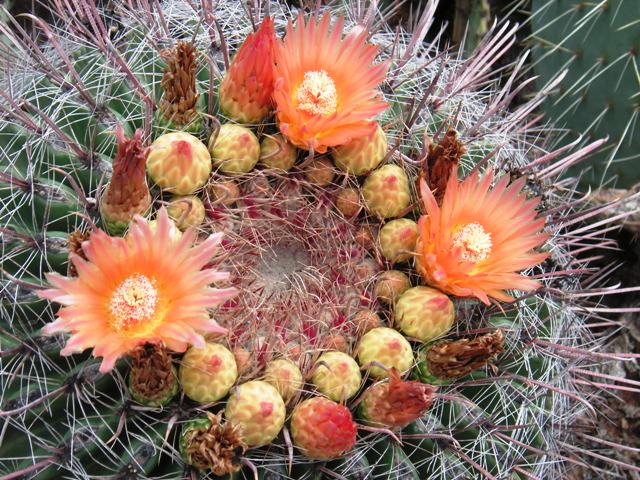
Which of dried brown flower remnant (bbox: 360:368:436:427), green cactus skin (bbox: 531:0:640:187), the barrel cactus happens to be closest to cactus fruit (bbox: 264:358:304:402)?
the barrel cactus

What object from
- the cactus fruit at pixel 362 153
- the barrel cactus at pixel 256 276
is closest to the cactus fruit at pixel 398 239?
the barrel cactus at pixel 256 276

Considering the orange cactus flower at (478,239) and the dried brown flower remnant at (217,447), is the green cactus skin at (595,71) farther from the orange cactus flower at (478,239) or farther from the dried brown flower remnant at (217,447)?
the dried brown flower remnant at (217,447)

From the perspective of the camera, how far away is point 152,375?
136 cm

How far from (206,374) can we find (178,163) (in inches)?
16.2

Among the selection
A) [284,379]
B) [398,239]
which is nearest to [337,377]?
[284,379]

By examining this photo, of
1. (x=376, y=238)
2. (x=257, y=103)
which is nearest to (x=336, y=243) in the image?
(x=376, y=238)

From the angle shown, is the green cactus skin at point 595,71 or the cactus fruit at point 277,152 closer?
the cactus fruit at point 277,152

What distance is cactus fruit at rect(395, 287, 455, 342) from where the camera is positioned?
5.27 feet

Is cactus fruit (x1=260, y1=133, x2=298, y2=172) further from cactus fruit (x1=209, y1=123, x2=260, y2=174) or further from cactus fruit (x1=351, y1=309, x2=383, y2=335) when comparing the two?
cactus fruit (x1=351, y1=309, x2=383, y2=335)

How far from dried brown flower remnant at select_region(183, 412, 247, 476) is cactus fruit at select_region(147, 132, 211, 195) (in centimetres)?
46

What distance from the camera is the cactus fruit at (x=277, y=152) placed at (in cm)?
166

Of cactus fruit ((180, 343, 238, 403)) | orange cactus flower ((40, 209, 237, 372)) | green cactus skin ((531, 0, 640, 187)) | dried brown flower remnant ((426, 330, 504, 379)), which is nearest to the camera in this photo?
orange cactus flower ((40, 209, 237, 372))

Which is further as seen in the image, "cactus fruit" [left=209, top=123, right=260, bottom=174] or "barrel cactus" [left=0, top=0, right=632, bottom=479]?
"cactus fruit" [left=209, top=123, right=260, bottom=174]

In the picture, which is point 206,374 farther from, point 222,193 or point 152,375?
point 222,193
